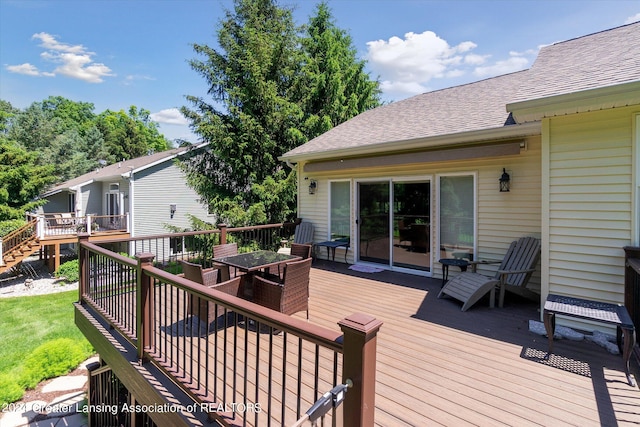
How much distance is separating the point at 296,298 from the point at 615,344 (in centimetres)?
337

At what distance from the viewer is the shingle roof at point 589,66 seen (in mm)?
3326

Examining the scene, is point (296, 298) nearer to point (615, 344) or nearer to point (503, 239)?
point (615, 344)

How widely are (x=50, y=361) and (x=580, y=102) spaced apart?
9.87m

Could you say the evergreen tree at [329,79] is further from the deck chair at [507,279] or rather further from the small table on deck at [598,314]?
the small table on deck at [598,314]

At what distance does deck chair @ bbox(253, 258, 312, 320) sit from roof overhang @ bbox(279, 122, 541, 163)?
3427mm

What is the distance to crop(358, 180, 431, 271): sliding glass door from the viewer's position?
20.8 feet

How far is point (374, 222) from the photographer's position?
7.06 meters

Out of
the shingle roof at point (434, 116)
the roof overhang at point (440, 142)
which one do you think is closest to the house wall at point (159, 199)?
the shingle roof at point (434, 116)

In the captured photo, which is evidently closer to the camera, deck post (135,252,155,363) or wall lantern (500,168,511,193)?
deck post (135,252,155,363)

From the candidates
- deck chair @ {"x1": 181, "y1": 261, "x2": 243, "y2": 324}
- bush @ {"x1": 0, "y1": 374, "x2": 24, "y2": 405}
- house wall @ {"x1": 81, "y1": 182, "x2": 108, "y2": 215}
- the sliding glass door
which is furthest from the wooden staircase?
the sliding glass door

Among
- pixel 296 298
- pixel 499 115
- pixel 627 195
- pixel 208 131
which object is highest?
pixel 208 131

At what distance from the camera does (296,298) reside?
382 centimetres

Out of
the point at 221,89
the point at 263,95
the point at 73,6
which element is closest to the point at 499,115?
the point at 263,95

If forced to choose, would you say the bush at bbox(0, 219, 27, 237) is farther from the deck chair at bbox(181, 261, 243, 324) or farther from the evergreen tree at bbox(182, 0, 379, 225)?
the deck chair at bbox(181, 261, 243, 324)
